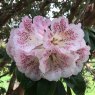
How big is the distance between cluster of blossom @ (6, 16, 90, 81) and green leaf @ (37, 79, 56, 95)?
0.03 metres

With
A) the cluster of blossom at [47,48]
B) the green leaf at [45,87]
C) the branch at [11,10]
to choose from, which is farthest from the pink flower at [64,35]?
the branch at [11,10]

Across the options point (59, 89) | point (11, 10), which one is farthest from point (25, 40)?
point (11, 10)

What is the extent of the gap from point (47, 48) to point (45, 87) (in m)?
0.16

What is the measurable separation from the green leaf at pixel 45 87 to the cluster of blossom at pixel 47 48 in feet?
0.10

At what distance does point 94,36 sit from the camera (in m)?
1.33

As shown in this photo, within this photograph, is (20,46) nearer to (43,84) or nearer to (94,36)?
(43,84)

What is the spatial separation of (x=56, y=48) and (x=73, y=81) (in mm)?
186

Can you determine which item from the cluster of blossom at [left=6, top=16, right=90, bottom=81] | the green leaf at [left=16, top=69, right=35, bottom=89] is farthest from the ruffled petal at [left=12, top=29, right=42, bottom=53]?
the green leaf at [left=16, top=69, right=35, bottom=89]

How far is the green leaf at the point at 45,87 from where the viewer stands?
1095 millimetres

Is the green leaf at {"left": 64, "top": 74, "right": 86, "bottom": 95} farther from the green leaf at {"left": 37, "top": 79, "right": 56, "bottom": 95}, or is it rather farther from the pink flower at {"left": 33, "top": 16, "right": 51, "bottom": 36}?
the pink flower at {"left": 33, "top": 16, "right": 51, "bottom": 36}

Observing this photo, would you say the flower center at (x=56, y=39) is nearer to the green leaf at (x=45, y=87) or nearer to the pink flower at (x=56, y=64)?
the pink flower at (x=56, y=64)

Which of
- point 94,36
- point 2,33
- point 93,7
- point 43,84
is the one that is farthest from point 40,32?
point 2,33

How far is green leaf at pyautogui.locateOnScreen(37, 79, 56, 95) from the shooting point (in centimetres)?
109

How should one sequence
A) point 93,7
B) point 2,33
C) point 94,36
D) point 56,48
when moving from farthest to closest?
point 2,33 → point 93,7 → point 94,36 → point 56,48
